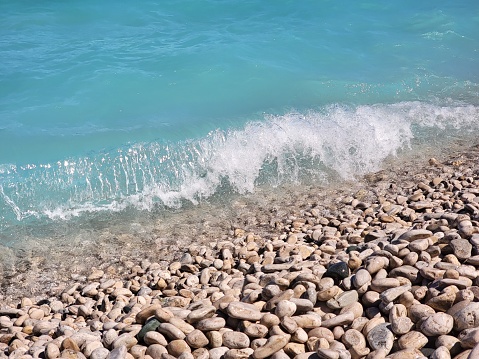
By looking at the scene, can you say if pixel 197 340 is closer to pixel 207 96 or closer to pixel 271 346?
pixel 271 346

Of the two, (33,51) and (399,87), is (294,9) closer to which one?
(399,87)

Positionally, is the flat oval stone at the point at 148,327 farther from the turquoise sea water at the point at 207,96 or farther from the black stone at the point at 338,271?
the turquoise sea water at the point at 207,96

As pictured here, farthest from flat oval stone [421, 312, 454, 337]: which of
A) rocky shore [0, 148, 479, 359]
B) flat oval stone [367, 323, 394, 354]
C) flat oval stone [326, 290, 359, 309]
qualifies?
flat oval stone [326, 290, 359, 309]

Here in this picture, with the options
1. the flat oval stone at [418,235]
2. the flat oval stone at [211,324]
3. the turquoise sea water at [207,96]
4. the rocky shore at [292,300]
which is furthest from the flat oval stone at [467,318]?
the turquoise sea water at [207,96]

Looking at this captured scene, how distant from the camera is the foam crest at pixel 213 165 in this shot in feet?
23.5

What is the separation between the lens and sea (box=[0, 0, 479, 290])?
23.7 ft

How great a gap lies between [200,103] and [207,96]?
12.6 inches

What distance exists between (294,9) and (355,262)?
35.6ft

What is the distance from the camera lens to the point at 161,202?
23.2 ft

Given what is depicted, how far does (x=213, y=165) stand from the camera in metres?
7.73

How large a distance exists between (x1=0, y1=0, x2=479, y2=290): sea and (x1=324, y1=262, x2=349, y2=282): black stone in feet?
8.55

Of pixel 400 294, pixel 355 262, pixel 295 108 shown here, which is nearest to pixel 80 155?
pixel 295 108

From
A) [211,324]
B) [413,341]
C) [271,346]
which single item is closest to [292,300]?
[271,346]

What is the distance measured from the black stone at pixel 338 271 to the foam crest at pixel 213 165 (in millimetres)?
3102
